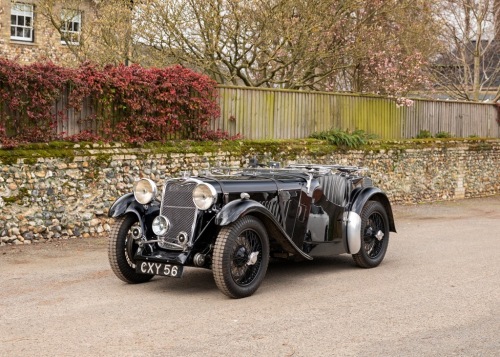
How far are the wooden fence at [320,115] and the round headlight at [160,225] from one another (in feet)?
17.4

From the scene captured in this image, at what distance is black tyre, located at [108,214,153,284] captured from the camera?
9133 millimetres

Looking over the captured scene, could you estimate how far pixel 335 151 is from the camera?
19.0 metres

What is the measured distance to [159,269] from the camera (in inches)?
338

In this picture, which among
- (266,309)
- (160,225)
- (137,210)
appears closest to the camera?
(266,309)

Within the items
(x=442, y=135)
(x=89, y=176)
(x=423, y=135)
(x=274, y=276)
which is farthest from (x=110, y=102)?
(x=442, y=135)

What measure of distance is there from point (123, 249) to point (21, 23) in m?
18.3

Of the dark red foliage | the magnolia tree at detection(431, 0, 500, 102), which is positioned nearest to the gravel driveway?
the dark red foliage

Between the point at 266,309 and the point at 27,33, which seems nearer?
the point at 266,309

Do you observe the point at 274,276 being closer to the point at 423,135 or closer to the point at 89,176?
the point at 89,176

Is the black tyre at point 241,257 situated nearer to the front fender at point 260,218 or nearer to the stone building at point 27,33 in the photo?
the front fender at point 260,218

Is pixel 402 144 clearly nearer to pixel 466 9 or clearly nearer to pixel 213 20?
pixel 213 20

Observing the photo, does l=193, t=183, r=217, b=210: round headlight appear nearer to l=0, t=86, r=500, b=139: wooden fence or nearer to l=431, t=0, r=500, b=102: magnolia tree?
l=0, t=86, r=500, b=139: wooden fence

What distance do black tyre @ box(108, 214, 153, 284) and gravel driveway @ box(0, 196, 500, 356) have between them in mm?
150

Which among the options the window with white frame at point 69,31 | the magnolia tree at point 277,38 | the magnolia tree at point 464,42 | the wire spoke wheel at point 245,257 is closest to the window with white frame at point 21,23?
the window with white frame at point 69,31
